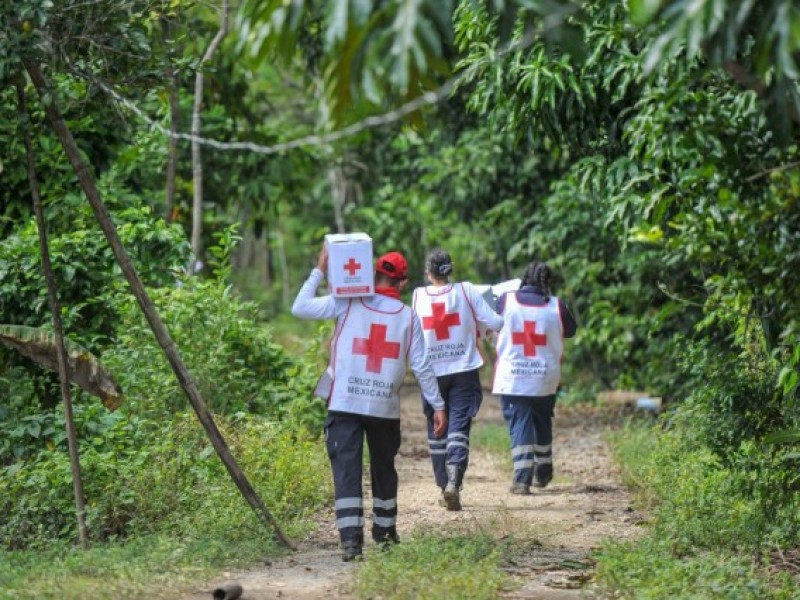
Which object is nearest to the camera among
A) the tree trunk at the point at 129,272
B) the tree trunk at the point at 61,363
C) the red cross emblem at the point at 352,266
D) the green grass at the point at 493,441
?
the tree trunk at the point at 129,272

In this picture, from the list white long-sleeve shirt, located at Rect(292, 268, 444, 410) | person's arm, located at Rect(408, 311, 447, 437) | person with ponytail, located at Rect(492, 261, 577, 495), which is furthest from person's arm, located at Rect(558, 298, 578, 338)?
white long-sleeve shirt, located at Rect(292, 268, 444, 410)

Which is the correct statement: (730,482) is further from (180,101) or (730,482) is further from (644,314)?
(180,101)

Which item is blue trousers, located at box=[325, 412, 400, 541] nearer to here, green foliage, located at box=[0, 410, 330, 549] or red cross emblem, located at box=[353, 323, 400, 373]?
red cross emblem, located at box=[353, 323, 400, 373]

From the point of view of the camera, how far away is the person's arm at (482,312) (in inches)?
425

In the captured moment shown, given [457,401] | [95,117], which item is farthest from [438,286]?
[95,117]

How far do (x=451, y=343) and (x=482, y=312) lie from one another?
36 cm

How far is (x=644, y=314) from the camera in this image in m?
17.5

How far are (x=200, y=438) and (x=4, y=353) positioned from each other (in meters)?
1.57

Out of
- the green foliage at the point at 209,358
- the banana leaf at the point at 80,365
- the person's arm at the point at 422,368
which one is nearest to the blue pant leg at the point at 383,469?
the person's arm at the point at 422,368

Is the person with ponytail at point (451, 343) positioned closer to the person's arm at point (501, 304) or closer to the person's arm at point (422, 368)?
the person's arm at point (501, 304)

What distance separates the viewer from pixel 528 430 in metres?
11.6

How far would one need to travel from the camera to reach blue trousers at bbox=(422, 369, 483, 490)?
1064 centimetres

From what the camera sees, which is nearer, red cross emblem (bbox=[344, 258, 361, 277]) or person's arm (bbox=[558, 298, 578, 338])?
red cross emblem (bbox=[344, 258, 361, 277])

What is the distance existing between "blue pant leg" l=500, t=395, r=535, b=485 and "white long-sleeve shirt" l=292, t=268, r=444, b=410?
2960mm
